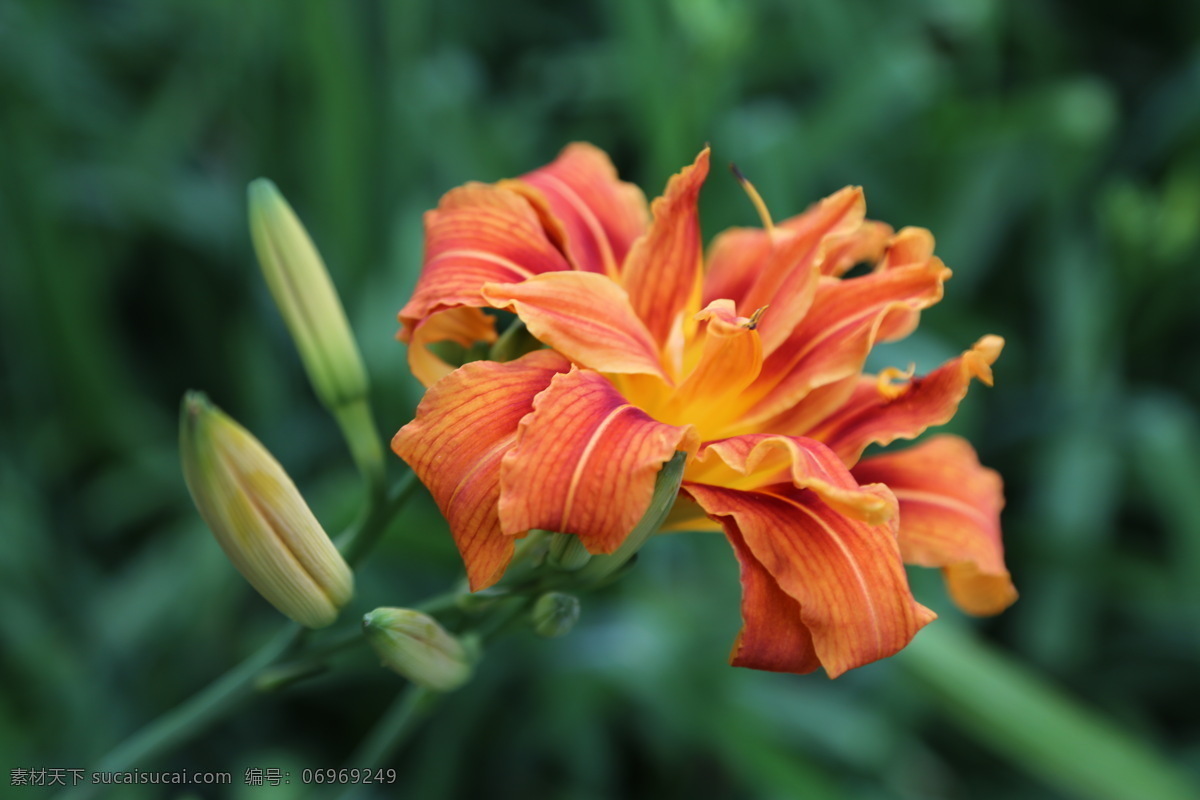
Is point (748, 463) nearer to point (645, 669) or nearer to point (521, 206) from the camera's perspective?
point (521, 206)

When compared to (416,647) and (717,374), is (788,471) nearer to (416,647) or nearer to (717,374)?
(717,374)

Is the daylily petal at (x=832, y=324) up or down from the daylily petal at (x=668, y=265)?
down

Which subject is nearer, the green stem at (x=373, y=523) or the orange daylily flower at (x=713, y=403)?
the orange daylily flower at (x=713, y=403)

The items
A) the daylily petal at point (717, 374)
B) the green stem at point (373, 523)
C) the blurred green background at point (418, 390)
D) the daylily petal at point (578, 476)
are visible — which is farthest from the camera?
the blurred green background at point (418, 390)

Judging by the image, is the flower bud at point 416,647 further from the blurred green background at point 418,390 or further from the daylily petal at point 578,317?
the blurred green background at point 418,390

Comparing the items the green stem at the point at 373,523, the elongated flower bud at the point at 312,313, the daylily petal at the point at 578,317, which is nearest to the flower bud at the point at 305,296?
the elongated flower bud at the point at 312,313

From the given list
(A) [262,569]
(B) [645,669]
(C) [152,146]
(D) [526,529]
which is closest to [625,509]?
(D) [526,529]
